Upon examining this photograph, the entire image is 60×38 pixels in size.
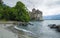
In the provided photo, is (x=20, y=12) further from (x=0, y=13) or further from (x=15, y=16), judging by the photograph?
(x=0, y=13)

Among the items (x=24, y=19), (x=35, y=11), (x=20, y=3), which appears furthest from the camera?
(x=35, y=11)

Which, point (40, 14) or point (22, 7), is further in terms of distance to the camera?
point (40, 14)

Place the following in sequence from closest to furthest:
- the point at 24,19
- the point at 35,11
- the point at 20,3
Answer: the point at 24,19 → the point at 20,3 → the point at 35,11

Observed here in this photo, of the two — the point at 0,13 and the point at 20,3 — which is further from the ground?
the point at 20,3

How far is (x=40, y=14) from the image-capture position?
630ft

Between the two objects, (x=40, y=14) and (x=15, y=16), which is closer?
(x=15, y=16)

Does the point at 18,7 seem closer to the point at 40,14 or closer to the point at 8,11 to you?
the point at 8,11

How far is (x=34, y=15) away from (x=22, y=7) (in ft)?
357

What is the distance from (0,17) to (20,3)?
1226 centimetres

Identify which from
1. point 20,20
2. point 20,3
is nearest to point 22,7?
point 20,3

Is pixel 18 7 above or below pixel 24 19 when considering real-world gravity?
above

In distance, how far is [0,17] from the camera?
7456cm

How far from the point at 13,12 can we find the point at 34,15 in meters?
111

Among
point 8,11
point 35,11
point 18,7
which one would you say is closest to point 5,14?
point 8,11
